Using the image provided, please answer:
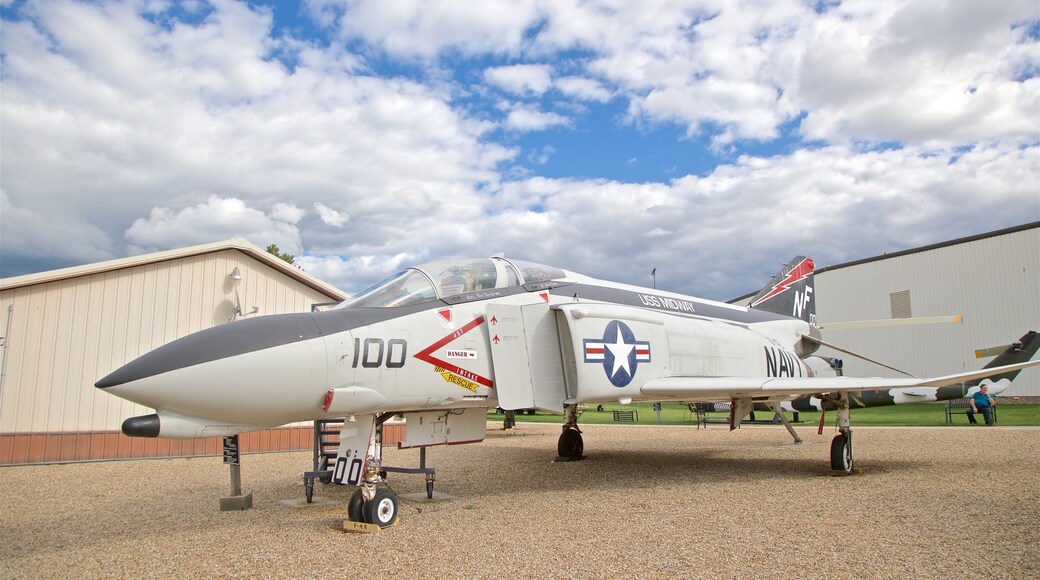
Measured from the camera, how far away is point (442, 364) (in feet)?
21.5

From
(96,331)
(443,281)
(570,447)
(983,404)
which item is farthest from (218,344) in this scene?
(983,404)

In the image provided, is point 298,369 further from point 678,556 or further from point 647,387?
point 647,387

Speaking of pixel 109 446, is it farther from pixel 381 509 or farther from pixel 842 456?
pixel 842 456

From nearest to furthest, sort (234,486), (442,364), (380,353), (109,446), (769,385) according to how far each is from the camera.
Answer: (380,353) → (442,364) → (234,486) → (769,385) → (109,446)

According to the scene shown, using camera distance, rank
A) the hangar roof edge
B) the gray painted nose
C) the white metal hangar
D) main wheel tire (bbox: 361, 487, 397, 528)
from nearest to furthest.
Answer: the gray painted nose
main wheel tire (bbox: 361, 487, 397, 528)
the hangar roof edge
the white metal hangar

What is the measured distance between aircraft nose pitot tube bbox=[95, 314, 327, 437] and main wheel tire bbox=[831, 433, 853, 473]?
7.33m

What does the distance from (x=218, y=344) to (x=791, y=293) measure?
11.8m

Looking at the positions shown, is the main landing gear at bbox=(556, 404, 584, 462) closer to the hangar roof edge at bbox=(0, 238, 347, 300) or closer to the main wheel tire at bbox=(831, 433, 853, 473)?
the main wheel tire at bbox=(831, 433, 853, 473)

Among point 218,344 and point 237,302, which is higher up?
point 237,302

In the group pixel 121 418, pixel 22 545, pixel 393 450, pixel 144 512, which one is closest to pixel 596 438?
pixel 393 450

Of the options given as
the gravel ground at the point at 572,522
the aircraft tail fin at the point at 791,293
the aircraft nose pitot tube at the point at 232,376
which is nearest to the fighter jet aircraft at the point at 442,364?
the aircraft nose pitot tube at the point at 232,376

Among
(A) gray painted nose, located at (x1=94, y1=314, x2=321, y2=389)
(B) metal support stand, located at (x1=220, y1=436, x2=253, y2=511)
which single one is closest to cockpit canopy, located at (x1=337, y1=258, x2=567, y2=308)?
(A) gray painted nose, located at (x1=94, y1=314, x2=321, y2=389)

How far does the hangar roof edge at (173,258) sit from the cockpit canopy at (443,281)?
8283mm

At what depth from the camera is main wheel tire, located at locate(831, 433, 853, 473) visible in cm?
921
